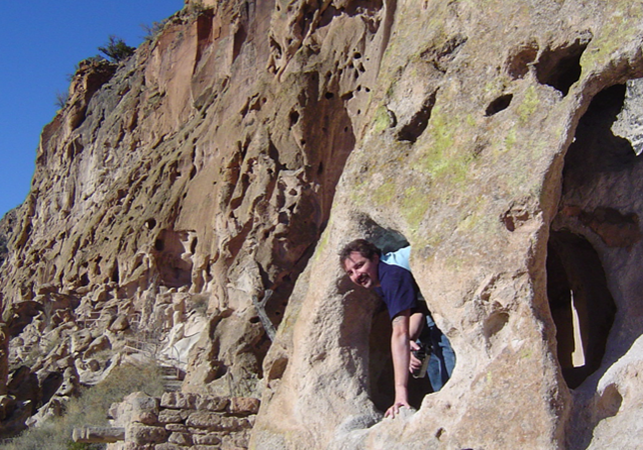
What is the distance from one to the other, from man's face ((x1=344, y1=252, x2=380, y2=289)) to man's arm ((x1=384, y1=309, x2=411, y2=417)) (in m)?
0.31

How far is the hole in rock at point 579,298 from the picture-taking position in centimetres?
513

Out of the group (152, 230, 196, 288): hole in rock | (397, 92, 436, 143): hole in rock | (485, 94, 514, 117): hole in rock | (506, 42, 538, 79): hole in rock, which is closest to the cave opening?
(397, 92, 436, 143): hole in rock

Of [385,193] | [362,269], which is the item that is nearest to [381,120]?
[385,193]

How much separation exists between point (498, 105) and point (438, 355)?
1629 millimetres

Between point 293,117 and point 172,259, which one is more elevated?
point 293,117

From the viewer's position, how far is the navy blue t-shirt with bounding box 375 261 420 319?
4766 mm

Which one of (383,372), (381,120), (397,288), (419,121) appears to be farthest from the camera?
(383,372)

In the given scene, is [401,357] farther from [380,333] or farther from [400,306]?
[380,333]

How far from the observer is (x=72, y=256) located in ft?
54.1

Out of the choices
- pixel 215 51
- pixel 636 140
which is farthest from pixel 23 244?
pixel 636 140

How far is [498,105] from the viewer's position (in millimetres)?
4871

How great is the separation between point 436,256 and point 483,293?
40cm

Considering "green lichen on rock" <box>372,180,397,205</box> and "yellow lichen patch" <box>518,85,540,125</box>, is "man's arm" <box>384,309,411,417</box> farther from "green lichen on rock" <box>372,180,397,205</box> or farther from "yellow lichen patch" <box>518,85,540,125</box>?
"yellow lichen patch" <box>518,85,540,125</box>

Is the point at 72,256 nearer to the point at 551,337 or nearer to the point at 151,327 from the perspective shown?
the point at 151,327
